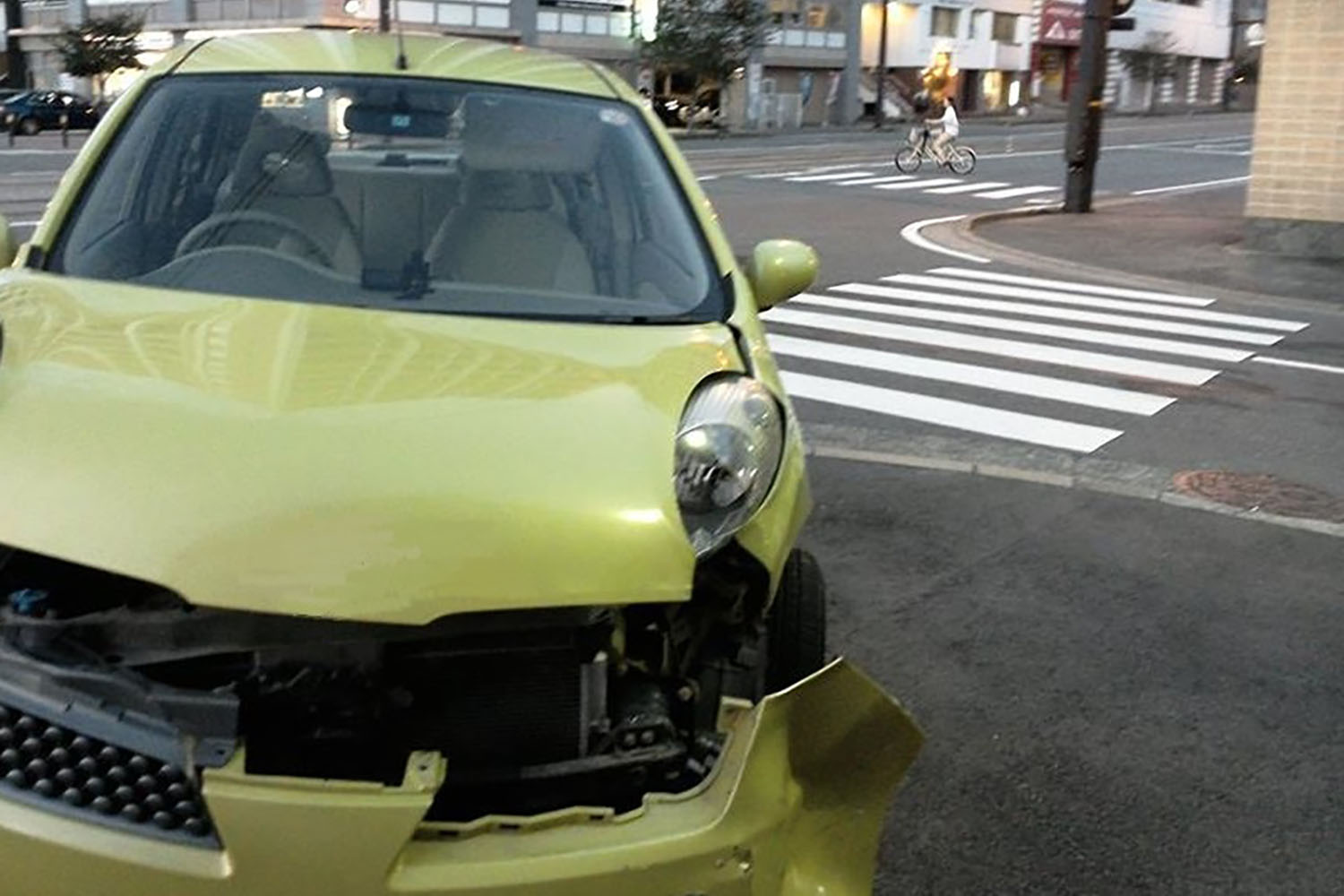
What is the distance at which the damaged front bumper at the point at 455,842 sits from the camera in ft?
7.06

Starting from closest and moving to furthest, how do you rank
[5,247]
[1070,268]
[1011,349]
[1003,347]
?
[5,247] → [1011,349] → [1003,347] → [1070,268]

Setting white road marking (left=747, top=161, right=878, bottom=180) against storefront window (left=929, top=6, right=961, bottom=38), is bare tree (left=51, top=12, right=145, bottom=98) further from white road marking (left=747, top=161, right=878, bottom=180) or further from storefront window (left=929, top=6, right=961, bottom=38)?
storefront window (left=929, top=6, right=961, bottom=38)

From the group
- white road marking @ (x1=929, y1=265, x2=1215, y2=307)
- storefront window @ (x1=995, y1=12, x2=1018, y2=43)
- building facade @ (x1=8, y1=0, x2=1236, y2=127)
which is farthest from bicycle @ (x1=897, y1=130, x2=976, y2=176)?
storefront window @ (x1=995, y1=12, x2=1018, y2=43)

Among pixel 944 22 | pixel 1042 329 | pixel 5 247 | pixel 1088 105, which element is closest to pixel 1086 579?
pixel 5 247

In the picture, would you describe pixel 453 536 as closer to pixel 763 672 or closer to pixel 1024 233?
pixel 763 672

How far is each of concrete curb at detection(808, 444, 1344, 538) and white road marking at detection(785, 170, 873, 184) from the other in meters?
19.3

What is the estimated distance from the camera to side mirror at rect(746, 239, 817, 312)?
4258 millimetres

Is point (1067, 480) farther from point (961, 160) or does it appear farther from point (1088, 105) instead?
point (961, 160)

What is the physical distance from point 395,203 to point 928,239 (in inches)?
593

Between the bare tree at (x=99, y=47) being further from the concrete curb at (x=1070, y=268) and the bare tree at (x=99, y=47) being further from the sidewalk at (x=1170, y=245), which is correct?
the sidewalk at (x=1170, y=245)

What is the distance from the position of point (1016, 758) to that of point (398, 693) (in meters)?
2.22

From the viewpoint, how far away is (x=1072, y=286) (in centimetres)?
1452

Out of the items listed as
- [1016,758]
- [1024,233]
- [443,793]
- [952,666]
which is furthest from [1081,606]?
[1024,233]

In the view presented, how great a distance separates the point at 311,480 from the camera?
239cm
